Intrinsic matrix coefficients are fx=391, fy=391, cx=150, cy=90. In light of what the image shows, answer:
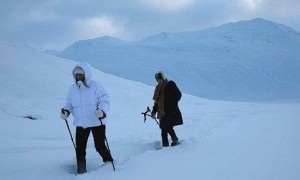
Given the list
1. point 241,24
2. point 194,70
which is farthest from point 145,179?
point 241,24

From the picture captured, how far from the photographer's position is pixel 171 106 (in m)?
7.71

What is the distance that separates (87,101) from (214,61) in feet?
164

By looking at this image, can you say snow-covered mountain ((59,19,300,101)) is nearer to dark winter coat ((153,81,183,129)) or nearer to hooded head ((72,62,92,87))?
dark winter coat ((153,81,183,129))

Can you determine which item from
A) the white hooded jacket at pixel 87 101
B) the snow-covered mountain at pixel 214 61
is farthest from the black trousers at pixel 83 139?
the snow-covered mountain at pixel 214 61

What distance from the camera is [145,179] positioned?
16.8ft

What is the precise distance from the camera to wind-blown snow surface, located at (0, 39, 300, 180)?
546 cm

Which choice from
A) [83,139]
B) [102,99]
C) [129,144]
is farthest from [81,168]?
[129,144]

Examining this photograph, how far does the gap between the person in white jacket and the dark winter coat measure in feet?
6.92

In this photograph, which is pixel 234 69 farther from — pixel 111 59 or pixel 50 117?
pixel 50 117

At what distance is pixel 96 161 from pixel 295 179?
327 cm

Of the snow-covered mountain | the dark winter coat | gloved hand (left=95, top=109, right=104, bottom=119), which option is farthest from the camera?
the snow-covered mountain

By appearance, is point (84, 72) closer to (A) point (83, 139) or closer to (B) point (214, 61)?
(A) point (83, 139)

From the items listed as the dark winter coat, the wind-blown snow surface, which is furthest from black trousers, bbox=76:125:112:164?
the dark winter coat

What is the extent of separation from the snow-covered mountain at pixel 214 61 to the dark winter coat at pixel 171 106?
30.8m
